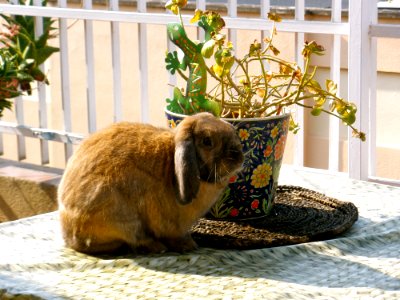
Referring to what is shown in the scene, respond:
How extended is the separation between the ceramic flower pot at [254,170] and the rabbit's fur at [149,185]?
0.58 ft

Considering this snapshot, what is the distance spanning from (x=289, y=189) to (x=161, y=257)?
0.74 metres

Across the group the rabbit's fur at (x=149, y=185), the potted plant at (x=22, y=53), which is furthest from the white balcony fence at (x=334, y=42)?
the rabbit's fur at (x=149, y=185)

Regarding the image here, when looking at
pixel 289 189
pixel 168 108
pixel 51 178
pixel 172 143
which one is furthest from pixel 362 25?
pixel 51 178

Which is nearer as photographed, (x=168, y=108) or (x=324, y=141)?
(x=168, y=108)

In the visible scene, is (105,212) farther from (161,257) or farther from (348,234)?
(348,234)

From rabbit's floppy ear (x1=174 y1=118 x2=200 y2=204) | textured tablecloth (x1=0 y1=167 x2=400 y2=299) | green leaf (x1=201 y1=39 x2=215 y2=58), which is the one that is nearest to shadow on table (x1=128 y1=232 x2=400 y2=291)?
textured tablecloth (x1=0 y1=167 x2=400 y2=299)

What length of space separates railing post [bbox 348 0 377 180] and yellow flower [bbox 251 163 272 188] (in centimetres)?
82

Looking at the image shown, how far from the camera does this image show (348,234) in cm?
235

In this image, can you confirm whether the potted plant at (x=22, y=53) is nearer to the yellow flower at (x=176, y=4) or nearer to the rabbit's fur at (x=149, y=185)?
the yellow flower at (x=176, y=4)

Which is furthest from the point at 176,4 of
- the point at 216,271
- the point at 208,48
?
the point at 216,271

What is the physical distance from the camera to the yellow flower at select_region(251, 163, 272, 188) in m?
2.38

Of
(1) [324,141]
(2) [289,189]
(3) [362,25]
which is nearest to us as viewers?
(2) [289,189]

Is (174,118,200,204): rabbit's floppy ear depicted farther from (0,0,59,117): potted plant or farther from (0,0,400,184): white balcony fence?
(0,0,59,117): potted plant

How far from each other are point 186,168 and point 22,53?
2.55 metres
